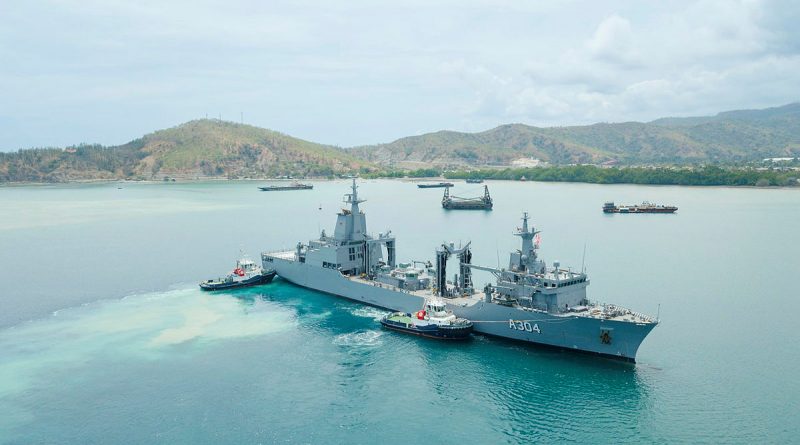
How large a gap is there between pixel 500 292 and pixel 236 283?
27.5m

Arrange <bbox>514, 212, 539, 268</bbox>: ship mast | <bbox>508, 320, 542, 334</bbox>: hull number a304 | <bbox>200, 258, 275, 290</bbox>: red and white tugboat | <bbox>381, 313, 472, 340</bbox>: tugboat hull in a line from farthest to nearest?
<bbox>200, 258, 275, 290</bbox>: red and white tugboat < <bbox>514, 212, 539, 268</bbox>: ship mast < <bbox>381, 313, 472, 340</bbox>: tugboat hull < <bbox>508, 320, 542, 334</bbox>: hull number a304

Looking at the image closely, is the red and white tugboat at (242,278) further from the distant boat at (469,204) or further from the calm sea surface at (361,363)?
the distant boat at (469,204)

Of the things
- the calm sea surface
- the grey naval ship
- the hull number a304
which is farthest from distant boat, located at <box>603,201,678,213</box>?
the hull number a304

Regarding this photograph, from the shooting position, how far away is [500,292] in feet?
136

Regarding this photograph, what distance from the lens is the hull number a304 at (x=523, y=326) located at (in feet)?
125

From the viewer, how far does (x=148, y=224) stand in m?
104

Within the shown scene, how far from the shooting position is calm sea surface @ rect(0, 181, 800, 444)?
28734 millimetres

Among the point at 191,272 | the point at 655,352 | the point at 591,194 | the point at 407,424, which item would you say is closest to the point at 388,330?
the point at 407,424

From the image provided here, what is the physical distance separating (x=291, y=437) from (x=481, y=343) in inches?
644

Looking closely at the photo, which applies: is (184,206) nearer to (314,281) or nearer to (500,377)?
(314,281)

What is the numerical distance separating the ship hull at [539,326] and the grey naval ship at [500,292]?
57mm

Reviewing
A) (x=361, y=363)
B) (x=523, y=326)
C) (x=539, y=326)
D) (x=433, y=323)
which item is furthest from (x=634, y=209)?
(x=361, y=363)

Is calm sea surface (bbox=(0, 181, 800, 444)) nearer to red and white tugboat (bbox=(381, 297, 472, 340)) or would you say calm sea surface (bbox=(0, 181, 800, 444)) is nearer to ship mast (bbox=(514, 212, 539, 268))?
red and white tugboat (bbox=(381, 297, 472, 340))

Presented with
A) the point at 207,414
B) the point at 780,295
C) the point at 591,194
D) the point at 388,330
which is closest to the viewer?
the point at 207,414
